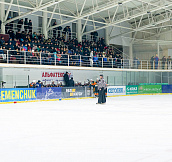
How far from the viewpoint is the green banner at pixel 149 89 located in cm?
3060

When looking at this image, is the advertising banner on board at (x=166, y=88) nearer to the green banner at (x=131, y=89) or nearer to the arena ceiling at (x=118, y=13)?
the green banner at (x=131, y=89)

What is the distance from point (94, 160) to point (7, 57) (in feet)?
56.1

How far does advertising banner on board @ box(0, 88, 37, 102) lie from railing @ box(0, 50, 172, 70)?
2.32m

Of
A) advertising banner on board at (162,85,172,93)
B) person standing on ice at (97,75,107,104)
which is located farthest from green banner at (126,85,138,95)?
person standing on ice at (97,75,107,104)

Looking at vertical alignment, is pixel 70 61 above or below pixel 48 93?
above

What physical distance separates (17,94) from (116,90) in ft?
35.7

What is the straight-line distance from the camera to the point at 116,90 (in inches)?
1095

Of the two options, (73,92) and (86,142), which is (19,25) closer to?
(73,92)

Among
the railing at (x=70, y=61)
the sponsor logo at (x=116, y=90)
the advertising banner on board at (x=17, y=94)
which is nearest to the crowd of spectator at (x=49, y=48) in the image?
the railing at (x=70, y=61)

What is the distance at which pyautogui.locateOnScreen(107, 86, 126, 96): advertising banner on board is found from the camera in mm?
27188

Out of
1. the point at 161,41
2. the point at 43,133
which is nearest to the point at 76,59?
the point at 161,41

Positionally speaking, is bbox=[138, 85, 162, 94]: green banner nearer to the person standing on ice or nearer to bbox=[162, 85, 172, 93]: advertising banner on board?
bbox=[162, 85, 172, 93]: advertising banner on board

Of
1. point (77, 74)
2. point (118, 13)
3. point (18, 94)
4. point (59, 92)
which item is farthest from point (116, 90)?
point (118, 13)

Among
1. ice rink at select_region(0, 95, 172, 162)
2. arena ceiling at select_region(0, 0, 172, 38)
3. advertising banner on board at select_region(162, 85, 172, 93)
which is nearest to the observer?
ice rink at select_region(0, 95, 172, 162)
